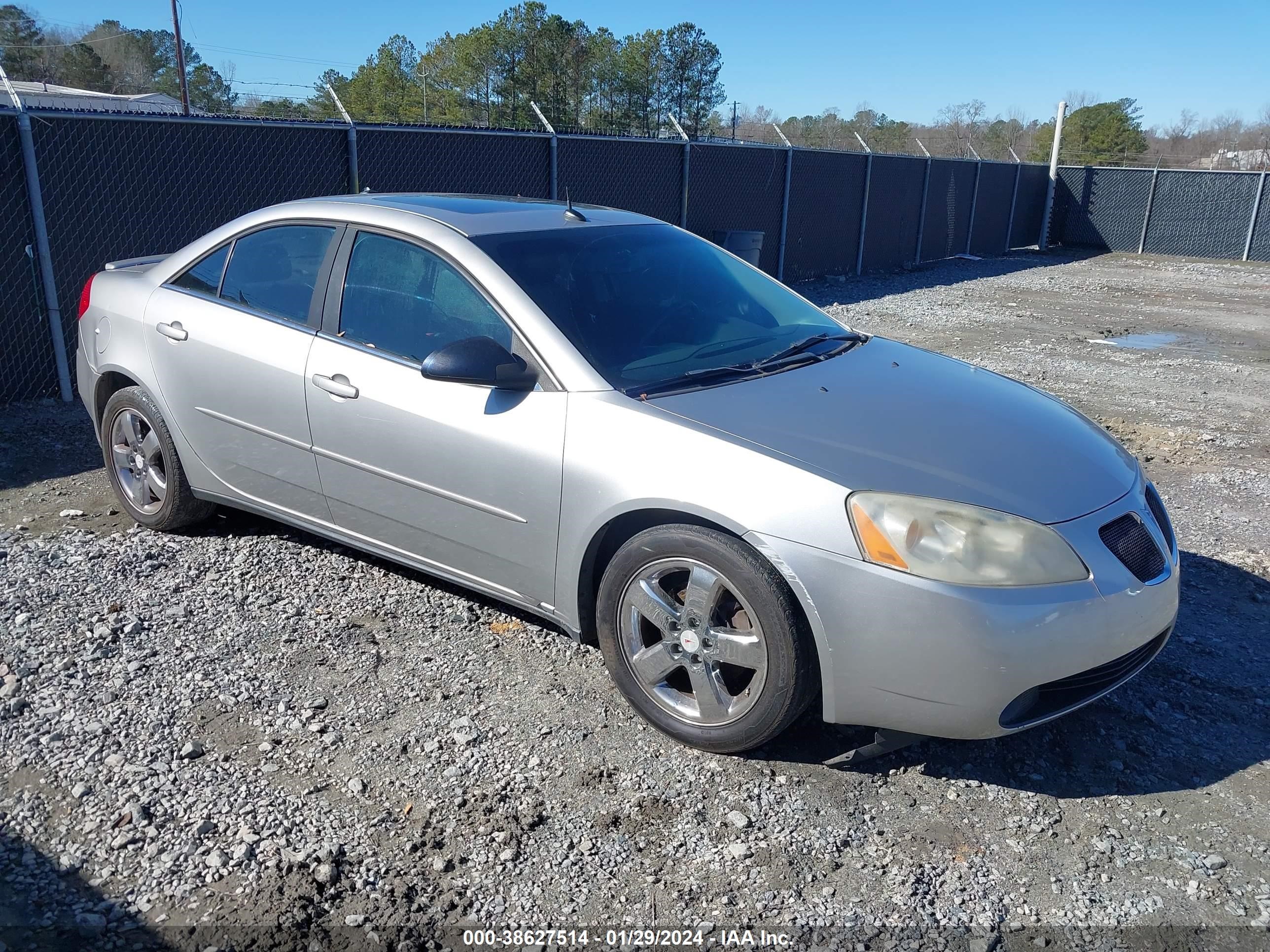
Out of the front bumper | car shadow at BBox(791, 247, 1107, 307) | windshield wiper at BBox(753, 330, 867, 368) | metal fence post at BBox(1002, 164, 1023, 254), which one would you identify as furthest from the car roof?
metal fence post at BBox(1002, 164, 1023, 254)

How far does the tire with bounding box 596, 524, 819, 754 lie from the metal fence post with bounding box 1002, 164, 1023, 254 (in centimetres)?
2332

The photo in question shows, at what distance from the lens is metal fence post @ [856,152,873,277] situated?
17812 mm

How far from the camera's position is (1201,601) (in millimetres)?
4668

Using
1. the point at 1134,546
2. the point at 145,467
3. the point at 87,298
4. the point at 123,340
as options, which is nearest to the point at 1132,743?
the point at 1134,546

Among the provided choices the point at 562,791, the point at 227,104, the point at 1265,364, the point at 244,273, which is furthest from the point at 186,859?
the point at 227,104

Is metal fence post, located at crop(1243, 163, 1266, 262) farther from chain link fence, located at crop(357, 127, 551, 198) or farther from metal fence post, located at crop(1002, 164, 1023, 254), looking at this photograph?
chain link fence, located at crop(357, 127, 551, 198)

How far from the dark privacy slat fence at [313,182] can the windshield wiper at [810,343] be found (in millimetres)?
4967

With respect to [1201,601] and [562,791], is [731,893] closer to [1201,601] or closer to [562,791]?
[562,791]

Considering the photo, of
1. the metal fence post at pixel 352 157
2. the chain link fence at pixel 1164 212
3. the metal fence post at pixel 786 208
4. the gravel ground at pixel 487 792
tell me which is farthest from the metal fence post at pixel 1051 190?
the gravel ground at pixel 487 792

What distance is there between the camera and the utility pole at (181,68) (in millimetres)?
12023

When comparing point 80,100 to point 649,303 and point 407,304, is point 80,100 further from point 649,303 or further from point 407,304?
point 649,303

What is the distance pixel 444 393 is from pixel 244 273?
1.50 meters

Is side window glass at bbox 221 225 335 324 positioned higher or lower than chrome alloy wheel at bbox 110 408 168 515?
higher

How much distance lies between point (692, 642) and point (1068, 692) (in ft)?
3.79
